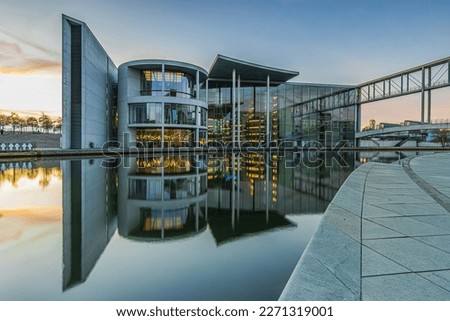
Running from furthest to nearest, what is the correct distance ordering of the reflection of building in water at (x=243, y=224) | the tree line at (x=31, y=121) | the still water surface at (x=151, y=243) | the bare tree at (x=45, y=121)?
1. the bare tree at (x=45, y=121)
2. the tree line at (x=31, y=121)
3. the reflection of building in water at (x=243, y=224)
4. the still water surface at (x=151, y=243)

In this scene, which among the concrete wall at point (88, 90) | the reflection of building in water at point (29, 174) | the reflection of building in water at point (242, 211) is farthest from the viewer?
the concrete wall at point (88, 90)

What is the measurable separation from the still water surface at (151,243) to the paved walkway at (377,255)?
0.35 m

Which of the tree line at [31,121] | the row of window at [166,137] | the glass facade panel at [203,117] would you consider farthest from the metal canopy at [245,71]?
the tree line at [31,121]

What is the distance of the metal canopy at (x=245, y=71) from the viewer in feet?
136

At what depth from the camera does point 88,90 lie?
31.5 meters

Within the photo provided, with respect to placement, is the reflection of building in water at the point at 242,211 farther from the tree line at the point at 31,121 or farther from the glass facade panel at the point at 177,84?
the tree line at the point at 31,121

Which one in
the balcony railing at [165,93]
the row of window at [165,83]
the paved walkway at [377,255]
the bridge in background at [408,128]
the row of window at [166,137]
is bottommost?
the paved walkway at [377,255]

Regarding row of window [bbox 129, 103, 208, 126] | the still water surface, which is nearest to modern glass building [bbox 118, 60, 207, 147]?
row of window [bbox 129, 103, 208, 126]

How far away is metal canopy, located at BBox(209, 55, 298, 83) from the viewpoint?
41.4 m

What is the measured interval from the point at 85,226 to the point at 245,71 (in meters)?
43.9

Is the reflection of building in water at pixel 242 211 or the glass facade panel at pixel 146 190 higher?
the glass facade panel at pixel 146 190

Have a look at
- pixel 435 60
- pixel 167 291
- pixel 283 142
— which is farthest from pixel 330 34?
pixel 435 60

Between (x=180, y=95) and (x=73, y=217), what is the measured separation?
37.9 meters

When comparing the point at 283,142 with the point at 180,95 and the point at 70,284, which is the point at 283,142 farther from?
the point at 70,284
